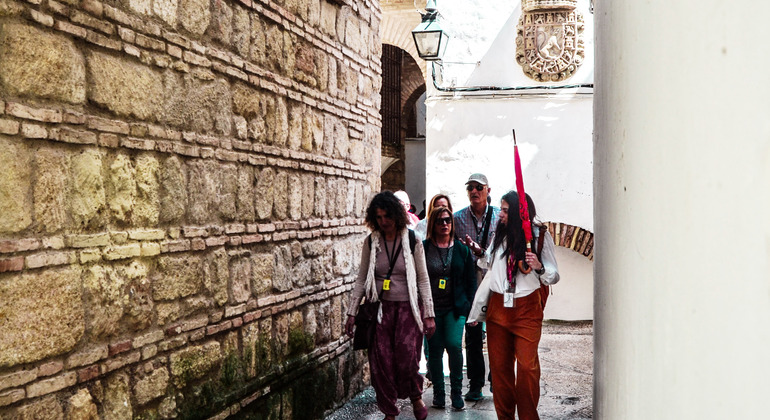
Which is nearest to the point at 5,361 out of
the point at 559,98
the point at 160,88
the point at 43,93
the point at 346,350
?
the point at 43,93

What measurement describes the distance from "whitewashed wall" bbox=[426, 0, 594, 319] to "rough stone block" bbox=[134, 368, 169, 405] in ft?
25.8

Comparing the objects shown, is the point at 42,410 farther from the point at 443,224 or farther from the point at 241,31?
the point at 443,224

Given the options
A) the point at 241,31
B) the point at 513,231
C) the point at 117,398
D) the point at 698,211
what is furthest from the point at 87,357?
the point at 513,231

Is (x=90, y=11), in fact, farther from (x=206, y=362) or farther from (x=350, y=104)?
(x=350, y=104)

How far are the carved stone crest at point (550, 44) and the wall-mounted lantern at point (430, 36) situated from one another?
169 centimetres

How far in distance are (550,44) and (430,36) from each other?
2.15m

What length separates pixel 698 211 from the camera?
49.1 inches

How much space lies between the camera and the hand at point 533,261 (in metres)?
5.12

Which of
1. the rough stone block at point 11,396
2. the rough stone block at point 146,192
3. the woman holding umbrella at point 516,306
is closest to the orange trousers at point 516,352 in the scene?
the woman holding umbrella at point 516,306

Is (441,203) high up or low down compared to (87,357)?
up

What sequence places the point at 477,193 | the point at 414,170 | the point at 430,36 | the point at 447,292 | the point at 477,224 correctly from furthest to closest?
the point at 414,170
the point at 430,36
the point at 477,224
the point at 477,193
the point at 447,292

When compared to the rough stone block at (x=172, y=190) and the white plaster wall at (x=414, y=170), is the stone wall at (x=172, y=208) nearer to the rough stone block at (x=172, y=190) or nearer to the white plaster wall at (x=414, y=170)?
the rough stone block at (x=172, y=190)

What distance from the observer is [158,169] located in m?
3.73

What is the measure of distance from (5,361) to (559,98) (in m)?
9.39
